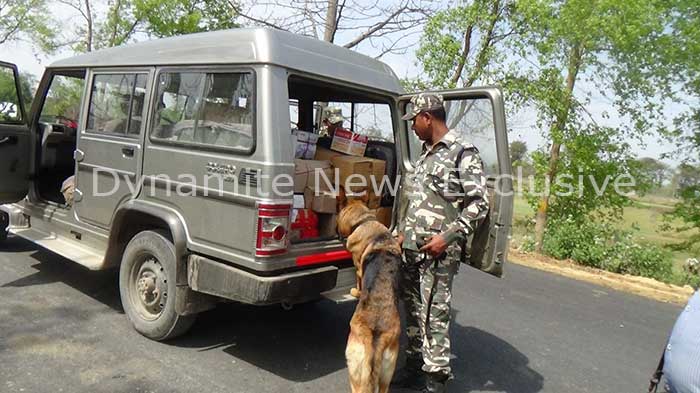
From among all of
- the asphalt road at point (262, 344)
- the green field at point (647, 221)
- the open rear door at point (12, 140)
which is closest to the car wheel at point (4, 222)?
the asphalt road at point (262, 344)

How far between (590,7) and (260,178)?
767cm

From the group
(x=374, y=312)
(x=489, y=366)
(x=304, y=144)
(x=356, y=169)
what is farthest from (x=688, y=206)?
(x=374, y=312)

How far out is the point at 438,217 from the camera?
9.96ft

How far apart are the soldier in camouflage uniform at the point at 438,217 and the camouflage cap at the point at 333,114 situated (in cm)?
196

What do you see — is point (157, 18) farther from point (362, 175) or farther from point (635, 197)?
point (635, 197)

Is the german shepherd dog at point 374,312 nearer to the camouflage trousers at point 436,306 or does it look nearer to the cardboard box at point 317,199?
the camouflage trousers at point 436,306

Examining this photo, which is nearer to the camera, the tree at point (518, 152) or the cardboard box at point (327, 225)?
the cardboard box at point (327, 225)

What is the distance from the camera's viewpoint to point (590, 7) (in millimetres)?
8086

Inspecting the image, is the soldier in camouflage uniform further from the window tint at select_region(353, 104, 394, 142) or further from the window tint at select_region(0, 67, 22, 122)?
the window tint at select_region(0, 67, 22, 122)

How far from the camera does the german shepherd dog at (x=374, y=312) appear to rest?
2.68 metres

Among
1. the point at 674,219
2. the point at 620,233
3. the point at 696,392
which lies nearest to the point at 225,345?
the point at 696,392

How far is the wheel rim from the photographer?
3.55 m

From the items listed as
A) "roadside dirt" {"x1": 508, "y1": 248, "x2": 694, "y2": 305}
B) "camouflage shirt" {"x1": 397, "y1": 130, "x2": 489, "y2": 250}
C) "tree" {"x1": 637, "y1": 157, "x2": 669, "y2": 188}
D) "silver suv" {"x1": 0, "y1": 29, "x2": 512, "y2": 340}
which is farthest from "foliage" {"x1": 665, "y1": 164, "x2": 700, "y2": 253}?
"camouflage shirt" {"x1": 397, "y1": 130, "x2": 489, "y2": 250}

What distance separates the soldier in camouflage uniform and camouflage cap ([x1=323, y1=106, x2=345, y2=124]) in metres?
1.96
